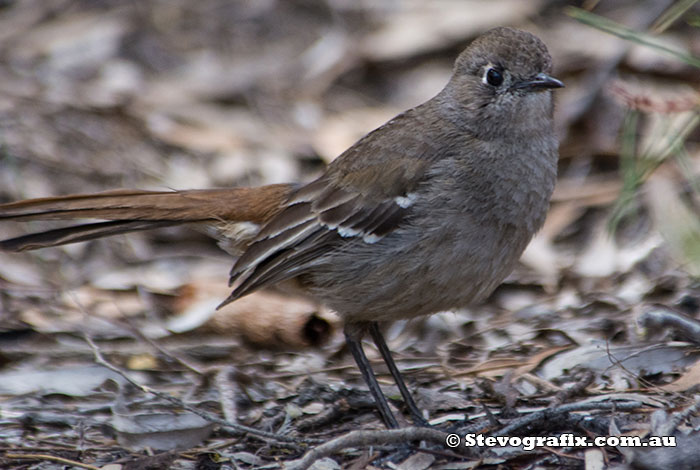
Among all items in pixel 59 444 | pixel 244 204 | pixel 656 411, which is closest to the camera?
pixel 656 411

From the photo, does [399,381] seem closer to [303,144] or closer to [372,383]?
[372,383]

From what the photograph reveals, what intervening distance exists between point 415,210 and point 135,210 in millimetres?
1472

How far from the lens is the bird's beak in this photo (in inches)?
172

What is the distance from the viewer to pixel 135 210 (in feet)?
15.8

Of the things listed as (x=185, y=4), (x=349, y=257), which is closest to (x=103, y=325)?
(x=349, y=257)

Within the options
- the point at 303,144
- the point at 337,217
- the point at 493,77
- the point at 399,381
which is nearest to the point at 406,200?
the point at 337,217

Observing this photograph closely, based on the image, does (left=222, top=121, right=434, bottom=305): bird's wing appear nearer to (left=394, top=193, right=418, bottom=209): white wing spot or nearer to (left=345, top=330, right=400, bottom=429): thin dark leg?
(left=394, top=193, right=418, bottom=209): white wing spot

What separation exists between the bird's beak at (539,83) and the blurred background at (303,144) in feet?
1.19

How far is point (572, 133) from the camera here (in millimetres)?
6766

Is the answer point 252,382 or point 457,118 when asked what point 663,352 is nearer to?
point 457,118

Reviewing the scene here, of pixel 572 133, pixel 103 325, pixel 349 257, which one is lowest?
pixel 349 257

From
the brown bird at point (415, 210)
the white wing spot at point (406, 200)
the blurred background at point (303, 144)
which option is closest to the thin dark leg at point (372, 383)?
the brown bird at point (415, 210)

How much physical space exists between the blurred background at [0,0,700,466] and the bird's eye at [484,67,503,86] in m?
0.57

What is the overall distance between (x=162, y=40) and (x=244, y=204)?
362 centimetres
